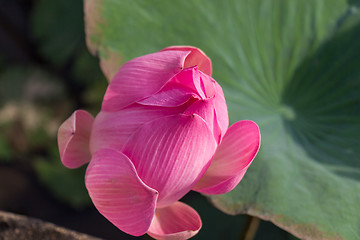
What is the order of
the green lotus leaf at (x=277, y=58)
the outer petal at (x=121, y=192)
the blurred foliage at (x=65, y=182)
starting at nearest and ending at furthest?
the outer petal at (x=121, y=192) < the green lotus leaf at (x=277, y=58) < the blurred foliage at (x=65, y=182)

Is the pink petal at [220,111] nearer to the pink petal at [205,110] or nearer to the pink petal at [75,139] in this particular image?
the pink petal at [205,110]

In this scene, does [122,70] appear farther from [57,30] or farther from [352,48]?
[57,30]

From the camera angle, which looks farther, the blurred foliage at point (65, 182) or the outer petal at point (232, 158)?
the blurred foliage at point (65, 182)

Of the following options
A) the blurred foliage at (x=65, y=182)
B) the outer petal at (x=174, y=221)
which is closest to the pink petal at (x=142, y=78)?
the outer petal at (x=174, y=221)

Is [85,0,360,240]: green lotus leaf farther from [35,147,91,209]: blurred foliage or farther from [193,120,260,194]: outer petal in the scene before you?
[35,147,91,209]: blurred foliage

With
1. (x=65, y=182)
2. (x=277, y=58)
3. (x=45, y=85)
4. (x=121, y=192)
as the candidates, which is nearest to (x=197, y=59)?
(x=121, y=192)

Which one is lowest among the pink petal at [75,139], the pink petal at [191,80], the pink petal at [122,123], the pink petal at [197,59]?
the pink petal at [75,139]

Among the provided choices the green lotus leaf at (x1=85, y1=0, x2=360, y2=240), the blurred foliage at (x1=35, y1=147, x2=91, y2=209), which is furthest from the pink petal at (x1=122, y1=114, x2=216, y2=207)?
the blurred foliage at (x1=35, y1=147, x2=91, y2=209)

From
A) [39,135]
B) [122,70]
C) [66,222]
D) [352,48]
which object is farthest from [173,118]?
[39,135]
